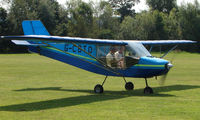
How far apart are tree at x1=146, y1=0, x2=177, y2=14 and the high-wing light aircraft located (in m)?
91.0

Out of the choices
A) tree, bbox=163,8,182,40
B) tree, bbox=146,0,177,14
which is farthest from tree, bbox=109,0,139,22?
tree, bbox=163,8,182,40

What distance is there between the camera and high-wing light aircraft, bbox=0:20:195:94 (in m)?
13.1

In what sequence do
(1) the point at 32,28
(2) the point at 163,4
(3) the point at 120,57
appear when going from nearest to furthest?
(3) the point at 120,57, (1) the point at 32,28, (2) the point at 163,4

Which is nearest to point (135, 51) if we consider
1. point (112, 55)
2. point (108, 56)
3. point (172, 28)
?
point (112, 55)

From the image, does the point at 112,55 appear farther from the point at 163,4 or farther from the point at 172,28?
the point at 163,4

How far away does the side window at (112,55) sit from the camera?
14.0 m

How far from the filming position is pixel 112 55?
14156 millimetres

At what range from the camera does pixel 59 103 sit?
11.3 metres

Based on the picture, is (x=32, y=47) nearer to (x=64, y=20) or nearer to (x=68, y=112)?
(x=68, y=112)

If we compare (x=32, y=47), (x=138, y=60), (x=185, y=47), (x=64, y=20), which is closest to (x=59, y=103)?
(x=138, y=60)

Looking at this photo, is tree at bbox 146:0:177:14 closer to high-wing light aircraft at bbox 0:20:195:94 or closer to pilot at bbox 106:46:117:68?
high-wing light aircraft at bbox 0:20:195:94

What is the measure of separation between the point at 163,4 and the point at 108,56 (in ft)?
312

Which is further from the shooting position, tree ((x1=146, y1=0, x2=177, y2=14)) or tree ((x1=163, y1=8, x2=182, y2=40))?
tree ((x1=146, y1=0, x2=177, y2=14))

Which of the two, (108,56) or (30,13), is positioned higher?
(30,13)
